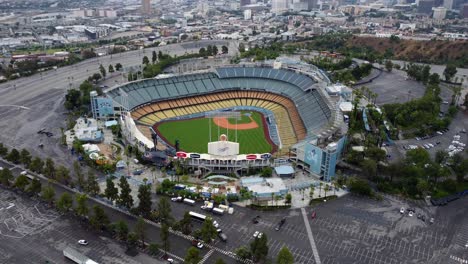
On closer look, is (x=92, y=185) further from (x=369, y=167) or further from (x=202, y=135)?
(x=369, y=167)

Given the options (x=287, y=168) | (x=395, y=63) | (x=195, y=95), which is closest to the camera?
(x=287, y=168)

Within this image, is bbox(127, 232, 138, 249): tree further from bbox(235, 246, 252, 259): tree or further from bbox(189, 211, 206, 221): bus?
bbox(235, 246, 252, 259): tree

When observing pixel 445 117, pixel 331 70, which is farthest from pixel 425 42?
pixel 445 117

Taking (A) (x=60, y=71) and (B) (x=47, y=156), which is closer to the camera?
(B) (x=47, y=156)

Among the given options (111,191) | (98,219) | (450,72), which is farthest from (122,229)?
(450,72)

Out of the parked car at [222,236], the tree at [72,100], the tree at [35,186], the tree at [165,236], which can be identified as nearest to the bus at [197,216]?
the parked car at [222,236]

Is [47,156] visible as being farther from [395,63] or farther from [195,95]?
[395,63]
